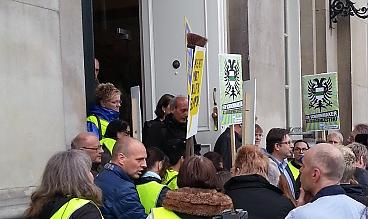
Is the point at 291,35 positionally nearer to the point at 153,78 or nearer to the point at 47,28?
the point at 153,78

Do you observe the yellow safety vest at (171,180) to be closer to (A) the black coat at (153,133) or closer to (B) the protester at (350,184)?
(A) the black coat at (153,133)

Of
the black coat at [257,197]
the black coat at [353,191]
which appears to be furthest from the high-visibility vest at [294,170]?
the black coat at [353,191]

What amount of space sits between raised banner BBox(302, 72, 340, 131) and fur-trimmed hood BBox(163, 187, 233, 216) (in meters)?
6.58

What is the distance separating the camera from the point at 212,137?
9141 mm

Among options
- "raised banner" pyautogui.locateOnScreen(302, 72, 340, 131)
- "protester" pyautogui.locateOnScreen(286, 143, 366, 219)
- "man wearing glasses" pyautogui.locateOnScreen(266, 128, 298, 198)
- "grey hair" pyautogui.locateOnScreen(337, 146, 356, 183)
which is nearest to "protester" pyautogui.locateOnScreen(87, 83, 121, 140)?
"man wearing glasses" pyautogui.locateOnScreen(266, 128, 298, 198)

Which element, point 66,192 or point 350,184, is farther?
point 350,184

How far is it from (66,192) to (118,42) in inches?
311

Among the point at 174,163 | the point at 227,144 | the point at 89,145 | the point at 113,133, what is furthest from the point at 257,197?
the point at 227,144

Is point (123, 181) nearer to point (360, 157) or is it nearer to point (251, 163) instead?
point (251, 163)

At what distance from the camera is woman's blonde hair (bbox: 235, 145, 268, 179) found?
190 inches

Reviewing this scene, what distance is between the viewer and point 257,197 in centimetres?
450

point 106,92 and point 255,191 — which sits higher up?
point 106,92

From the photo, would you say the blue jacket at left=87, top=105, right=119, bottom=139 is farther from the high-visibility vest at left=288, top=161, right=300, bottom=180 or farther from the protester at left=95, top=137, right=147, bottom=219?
the high-visibility vest at left=288, top=161, right=300, bottom=180

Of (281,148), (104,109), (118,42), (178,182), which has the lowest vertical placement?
(281,148)
